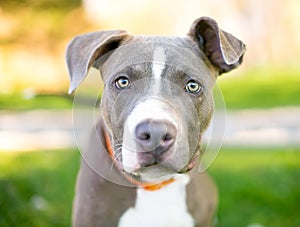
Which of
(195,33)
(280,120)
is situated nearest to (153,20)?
(280,120)

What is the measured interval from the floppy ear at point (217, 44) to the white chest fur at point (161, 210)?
0.66 metres

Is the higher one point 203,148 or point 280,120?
point 203,148

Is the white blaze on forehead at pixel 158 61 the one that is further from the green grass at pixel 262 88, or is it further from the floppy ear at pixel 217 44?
the green grass at pixel 262 88

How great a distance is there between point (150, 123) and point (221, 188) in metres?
3.61

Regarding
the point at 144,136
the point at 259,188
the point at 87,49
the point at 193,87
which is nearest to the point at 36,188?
the point at 259,188

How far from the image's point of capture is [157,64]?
318 cm

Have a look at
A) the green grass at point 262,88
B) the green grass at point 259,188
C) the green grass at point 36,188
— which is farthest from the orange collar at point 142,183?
the green grass at point 262,88

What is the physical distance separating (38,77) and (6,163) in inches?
201

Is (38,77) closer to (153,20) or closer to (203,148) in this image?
(153,20)

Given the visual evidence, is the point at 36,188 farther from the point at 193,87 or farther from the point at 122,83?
the point at 193,87

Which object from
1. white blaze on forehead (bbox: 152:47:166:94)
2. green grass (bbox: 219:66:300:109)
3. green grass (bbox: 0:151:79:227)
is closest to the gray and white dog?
white blaze on forehead (bbox: 152:47:166:94)

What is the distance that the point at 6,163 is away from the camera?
6.55 m

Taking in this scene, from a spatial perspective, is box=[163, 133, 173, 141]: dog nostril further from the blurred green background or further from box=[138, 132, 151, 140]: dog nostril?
the blurred green background

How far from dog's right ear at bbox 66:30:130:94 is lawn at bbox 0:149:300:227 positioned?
1.64 metres
